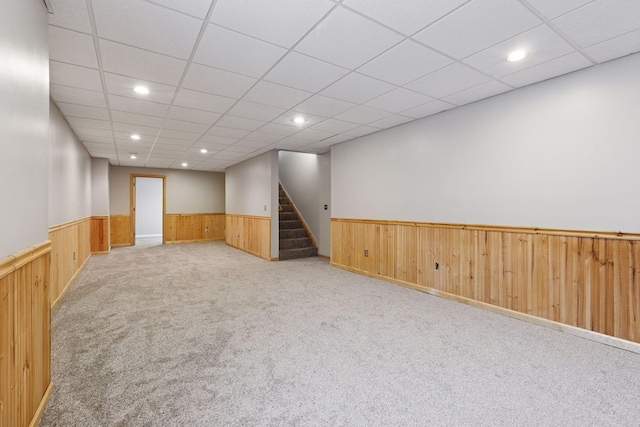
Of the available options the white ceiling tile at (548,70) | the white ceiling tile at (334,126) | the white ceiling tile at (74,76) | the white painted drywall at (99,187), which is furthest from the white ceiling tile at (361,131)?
the white painted drywall at (99,187)

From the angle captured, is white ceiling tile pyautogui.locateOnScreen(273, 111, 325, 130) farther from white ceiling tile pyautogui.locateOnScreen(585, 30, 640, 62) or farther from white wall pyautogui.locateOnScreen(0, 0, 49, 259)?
white ceiling tile pyautogui.locateOnScreen(585, 30, 640, 62)

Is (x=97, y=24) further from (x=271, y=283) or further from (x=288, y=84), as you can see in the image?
(x=271, y=283)

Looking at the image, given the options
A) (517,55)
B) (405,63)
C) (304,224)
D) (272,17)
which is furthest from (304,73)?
(304,224)

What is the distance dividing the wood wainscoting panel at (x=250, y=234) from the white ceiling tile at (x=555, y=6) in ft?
17.8

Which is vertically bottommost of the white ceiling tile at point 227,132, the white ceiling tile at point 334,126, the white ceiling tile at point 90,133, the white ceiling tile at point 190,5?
the white ceiling tile at point 190,5

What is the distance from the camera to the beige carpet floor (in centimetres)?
168

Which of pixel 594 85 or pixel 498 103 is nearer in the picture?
pixel 594 85

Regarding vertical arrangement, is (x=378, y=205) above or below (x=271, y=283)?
above

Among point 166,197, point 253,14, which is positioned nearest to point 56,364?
point 253,14

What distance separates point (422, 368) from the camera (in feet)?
7.03

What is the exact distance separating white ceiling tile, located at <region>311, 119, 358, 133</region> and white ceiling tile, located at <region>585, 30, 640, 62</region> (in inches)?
105

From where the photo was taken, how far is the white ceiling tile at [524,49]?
2.20 meters

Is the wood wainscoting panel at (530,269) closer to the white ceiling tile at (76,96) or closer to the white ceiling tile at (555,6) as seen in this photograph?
the white ceiling tile at (555,6)

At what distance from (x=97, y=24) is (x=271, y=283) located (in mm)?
3546
